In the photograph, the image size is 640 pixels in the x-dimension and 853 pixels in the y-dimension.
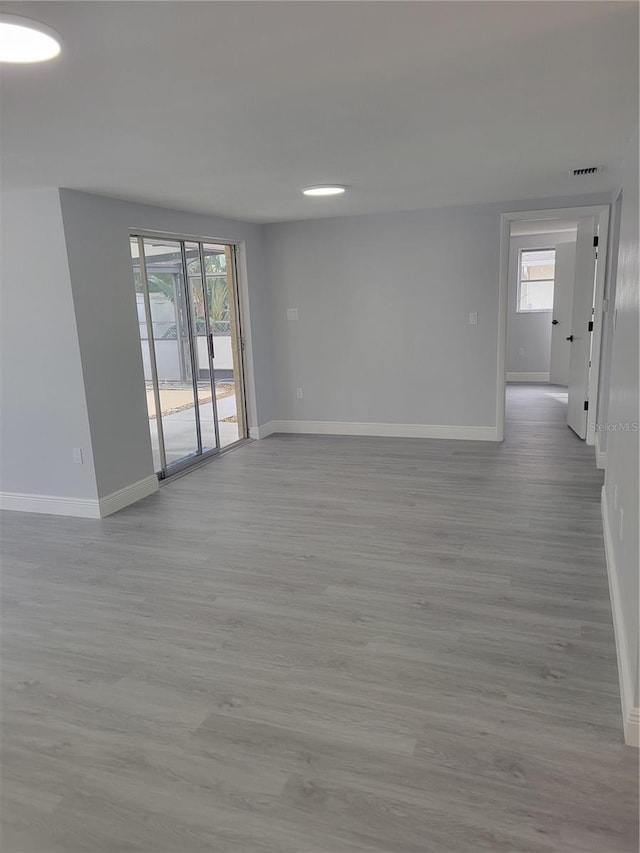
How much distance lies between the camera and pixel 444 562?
342 cm

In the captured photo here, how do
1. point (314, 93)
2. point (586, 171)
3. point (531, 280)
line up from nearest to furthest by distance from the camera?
point (314, 93), point (586, 171), point (531, 280)

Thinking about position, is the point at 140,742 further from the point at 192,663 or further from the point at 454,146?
the point at 454,146

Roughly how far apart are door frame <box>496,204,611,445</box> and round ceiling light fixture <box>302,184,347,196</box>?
201cm

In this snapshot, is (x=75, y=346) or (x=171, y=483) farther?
(x=171, y=483)

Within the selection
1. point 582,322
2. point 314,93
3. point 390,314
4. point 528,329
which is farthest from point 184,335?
point 528,329

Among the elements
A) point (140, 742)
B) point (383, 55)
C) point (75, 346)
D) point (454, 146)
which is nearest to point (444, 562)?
point (140, 742)

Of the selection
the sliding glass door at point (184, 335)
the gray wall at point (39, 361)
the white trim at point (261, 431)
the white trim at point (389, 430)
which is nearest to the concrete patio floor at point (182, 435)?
the sliding glass door at point (184, 335)

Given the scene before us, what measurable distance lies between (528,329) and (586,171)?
569cm

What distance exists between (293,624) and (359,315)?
4.11 meters

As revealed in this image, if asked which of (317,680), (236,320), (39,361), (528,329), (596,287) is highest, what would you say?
(596,287)

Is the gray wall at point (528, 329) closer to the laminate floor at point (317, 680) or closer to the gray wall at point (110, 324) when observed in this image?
the laminate floor at point (317, 680)

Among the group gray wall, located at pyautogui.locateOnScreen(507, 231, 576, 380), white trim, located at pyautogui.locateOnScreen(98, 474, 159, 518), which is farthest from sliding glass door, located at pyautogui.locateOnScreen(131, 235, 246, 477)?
gray wall, located at pyautogui.locateOnScreen(507, 231, 576, 380)

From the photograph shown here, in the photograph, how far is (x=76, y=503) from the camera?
14.5 feet

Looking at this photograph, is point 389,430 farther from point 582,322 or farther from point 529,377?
point 529,377
